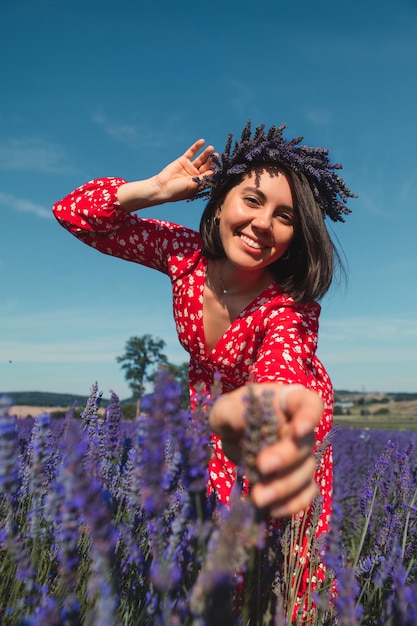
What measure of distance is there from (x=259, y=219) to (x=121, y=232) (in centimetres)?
75

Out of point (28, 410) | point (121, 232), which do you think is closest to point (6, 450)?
point (121, 232)

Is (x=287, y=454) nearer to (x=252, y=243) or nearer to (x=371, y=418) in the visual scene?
(x=252, y=243)

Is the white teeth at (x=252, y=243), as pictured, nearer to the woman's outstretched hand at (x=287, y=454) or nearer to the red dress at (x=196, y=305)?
the red dress at (x=196, y=305)

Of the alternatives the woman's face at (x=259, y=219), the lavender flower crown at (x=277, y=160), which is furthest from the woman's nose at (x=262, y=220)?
A: the lavender flower crown at (x=277, y=160)

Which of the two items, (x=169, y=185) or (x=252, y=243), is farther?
(x=169, y=185)

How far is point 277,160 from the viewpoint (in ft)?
7.36

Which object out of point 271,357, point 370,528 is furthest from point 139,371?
point 271,357

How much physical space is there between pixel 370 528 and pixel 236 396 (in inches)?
104

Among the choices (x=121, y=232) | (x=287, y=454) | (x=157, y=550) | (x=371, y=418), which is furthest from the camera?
(x=371, y=418)

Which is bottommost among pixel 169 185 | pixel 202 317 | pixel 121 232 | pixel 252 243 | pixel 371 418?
pixel 371 418

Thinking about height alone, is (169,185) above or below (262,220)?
above

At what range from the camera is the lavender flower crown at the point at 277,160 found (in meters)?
2.25

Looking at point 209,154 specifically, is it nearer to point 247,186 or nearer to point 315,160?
point 247,186

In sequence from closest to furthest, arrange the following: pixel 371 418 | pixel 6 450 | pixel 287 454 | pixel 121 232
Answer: pixel 287 454, pixel 6 450, pixel 121 232, pixel 371 418
